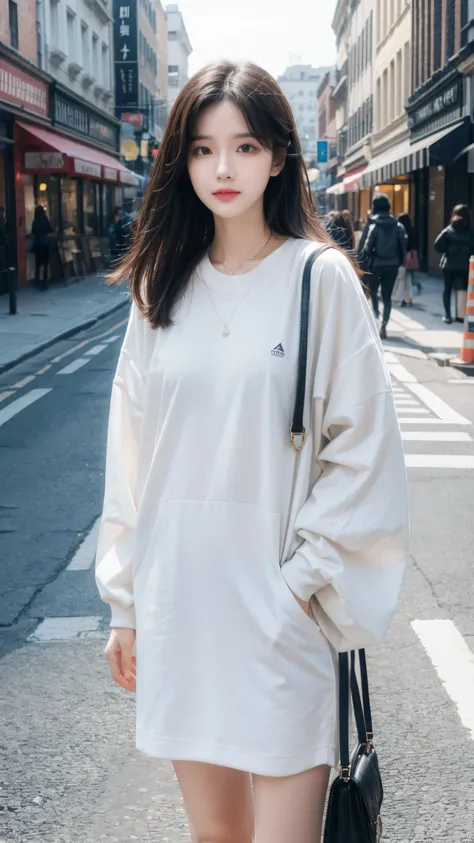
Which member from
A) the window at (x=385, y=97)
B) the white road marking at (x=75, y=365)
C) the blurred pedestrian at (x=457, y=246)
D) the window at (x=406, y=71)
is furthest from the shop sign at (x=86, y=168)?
the window at (x=385, y=97)

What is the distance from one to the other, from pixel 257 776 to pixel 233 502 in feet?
1.50

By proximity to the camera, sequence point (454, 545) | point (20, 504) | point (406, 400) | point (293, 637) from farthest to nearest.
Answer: point (406, 400) → point (20, 504) → point (454, 545) → point (293, 637)

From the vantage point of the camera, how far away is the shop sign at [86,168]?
27.1 m

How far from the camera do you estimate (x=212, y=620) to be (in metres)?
1.97

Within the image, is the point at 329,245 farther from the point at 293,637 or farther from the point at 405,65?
the point at 405,65

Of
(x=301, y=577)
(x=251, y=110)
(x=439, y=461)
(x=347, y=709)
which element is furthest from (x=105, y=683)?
(x=439, y=461)

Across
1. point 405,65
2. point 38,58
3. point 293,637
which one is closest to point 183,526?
point 293,637

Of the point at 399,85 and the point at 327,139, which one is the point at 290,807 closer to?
the point at 399,85

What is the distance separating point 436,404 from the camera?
11039mm

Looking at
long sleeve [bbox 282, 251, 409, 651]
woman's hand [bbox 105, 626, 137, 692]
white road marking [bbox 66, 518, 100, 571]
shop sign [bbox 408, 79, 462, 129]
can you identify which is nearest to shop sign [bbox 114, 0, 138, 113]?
shop sign [bbox 408, 79, 462, 129]

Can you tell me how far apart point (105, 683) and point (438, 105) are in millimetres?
27807

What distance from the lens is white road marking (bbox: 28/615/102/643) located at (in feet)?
15.4

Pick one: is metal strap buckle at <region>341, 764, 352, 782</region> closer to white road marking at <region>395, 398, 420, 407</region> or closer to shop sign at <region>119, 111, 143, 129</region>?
white road marking at <region>395, 398, 420, 407</region>

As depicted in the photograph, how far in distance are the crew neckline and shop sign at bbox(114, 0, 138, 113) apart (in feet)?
149
